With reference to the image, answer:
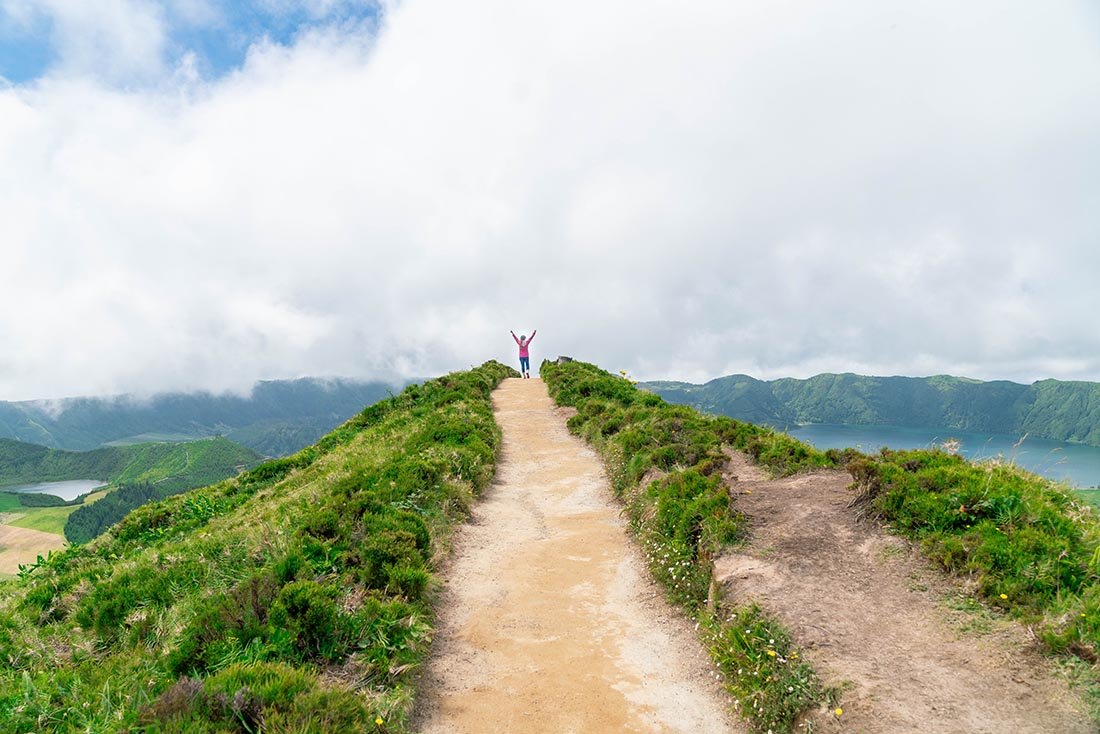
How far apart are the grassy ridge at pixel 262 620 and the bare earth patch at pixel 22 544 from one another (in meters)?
163

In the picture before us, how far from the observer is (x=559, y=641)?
8.00m

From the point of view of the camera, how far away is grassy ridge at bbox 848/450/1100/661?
20.0 feet

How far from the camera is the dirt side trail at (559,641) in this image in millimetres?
6430

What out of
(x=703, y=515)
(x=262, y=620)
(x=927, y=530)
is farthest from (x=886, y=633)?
(x=262, y=620)

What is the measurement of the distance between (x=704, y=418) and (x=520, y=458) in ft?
21.3

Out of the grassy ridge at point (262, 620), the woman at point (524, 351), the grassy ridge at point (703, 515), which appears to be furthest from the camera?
the woman at point (524, 351)

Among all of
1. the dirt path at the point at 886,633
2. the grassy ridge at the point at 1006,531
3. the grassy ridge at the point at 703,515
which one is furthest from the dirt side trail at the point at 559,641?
the grassy ridge at the point at 1006,531

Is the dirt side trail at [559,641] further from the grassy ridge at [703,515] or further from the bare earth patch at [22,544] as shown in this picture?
the bare earth patch at [22,544]

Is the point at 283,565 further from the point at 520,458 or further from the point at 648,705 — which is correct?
the point at 520,458

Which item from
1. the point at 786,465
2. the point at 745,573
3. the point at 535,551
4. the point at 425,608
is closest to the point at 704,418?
the point at 786,465

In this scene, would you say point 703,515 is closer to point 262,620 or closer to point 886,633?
point 886,633

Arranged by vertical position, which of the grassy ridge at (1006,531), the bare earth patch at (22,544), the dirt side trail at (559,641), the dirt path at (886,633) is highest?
the grassy ridge at (1006,531)

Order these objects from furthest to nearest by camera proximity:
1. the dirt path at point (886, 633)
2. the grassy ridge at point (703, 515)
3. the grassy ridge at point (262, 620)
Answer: the grassy ridge at point (703, 515) < the grassy ridge at point (262, 620) < the dirt path at point (886, 633)

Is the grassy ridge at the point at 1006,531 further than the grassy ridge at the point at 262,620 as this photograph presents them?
Yes
